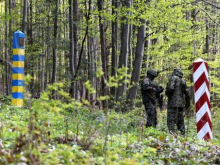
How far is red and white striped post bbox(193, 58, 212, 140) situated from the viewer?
6.23 m

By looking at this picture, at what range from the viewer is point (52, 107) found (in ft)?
9.39

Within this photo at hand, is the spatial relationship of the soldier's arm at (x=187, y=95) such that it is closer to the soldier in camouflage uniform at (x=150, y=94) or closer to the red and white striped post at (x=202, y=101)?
the soldier in camouflage uniform at (x=150, y=94)

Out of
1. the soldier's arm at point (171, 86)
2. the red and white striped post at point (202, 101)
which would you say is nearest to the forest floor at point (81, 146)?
the red and white striped post at point (202, 101)

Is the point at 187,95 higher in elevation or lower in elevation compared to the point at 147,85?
lower

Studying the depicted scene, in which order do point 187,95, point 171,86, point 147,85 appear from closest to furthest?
point 171,86 < point 187,95 < point 147,85

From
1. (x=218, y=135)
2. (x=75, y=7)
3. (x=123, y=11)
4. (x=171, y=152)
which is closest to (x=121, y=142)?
(x=171, y=152)

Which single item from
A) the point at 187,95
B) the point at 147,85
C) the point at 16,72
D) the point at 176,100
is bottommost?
the point at 176,100

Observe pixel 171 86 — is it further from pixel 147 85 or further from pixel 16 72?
pixel 16 72

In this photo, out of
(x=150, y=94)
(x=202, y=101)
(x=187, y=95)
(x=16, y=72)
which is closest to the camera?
(x=202, y=101)

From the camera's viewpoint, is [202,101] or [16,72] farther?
[16,72]

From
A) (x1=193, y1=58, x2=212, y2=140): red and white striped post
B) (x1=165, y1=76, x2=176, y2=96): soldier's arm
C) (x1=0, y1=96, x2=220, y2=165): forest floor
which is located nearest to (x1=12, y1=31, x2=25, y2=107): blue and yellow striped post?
(x1=0, y1=96, x2=220, y2=165): forest floor

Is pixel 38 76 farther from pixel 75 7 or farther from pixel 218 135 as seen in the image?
pixel 218 135

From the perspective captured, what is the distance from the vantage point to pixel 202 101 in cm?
629

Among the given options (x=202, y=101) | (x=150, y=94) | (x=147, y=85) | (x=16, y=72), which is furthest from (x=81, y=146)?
(x=150, y=94)
